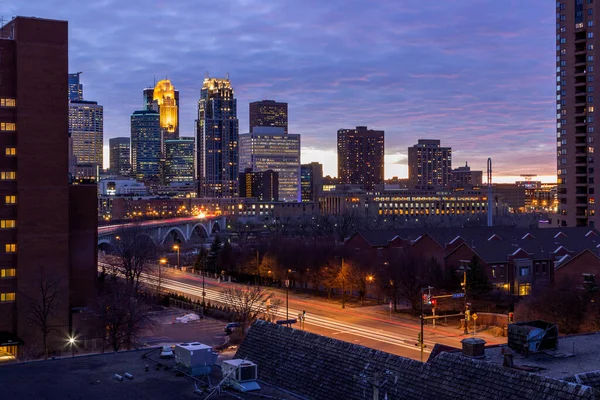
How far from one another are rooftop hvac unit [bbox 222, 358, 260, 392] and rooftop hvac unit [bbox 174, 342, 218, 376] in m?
1.80

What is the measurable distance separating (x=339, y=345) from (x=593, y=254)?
53644mm

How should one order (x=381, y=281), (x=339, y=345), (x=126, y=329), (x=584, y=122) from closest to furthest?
(x=339, y=345)
(x=126, y=329)
(x=381, y=281)
(x=584, y=122)

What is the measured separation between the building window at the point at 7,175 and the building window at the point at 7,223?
3418 millimetres

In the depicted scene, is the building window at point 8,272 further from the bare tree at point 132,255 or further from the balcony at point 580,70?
the balcony at point 580,70

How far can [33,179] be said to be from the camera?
200 ft

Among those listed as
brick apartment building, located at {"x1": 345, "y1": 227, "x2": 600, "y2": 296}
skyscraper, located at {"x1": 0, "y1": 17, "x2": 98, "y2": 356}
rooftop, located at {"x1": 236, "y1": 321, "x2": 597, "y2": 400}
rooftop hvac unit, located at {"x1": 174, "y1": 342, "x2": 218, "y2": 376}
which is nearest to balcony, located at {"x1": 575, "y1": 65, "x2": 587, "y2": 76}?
brick apartment building, located at {"x1": 345, "y1": 227, "x2": 600, "y2": 296}

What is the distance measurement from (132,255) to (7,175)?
30657mm

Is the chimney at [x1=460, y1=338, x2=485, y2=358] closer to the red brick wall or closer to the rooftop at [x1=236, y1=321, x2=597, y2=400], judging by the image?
the rooftop at [x1=236, y1=321, x2=597, y2=400]

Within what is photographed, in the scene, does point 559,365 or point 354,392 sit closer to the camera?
point 354,392

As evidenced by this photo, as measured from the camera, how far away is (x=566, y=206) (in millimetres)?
125000

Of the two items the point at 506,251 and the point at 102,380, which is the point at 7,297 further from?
the point at 506,251

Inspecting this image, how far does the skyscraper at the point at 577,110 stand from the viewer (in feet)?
395

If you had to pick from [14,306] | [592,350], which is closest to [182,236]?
[14,306]

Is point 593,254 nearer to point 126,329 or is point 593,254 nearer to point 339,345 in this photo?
point 126,329
